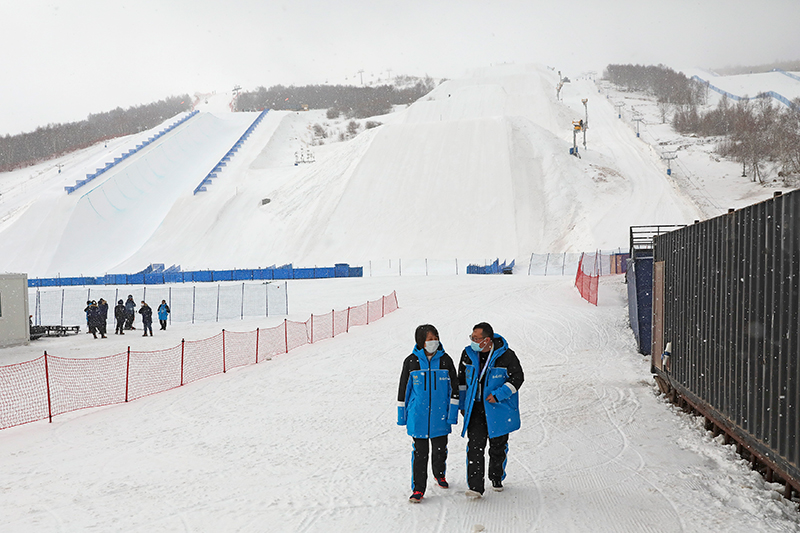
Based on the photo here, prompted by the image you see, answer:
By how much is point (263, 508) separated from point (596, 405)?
5.64 m

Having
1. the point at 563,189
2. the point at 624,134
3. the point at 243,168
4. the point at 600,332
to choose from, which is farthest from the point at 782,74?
the point at 600,332

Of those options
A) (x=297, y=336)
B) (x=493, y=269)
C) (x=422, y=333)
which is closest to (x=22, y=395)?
(x=297, y=336)

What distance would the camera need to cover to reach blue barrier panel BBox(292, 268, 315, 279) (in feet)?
131

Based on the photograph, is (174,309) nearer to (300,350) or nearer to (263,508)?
(300,350)

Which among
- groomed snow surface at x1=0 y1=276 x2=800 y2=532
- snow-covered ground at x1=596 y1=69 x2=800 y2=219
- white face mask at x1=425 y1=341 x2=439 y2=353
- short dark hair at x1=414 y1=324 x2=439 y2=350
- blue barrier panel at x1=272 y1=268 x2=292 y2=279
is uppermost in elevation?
snow-covered ground at x1=596 y1=69 x2=800 y2=219

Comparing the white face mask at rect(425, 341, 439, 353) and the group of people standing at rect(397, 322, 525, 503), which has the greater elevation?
the white face mask at rect(425, 341, 439, 353)

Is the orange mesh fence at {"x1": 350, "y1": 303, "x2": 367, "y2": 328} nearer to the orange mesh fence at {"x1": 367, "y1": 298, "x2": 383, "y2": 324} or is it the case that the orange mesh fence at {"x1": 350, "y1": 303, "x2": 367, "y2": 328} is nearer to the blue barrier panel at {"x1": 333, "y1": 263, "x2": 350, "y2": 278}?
the orange mesh fence at {"x1": 367, "y1": 298, "x2": 383, "y2": 324}

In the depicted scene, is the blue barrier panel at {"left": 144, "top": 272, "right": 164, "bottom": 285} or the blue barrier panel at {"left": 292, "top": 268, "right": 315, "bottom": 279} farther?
the blue barrier panel at {"left": 144, "top": 272, "right": 164, "bottom": 285}

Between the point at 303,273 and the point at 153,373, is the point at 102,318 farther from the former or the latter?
the point at 303,273

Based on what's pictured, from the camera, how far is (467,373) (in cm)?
515

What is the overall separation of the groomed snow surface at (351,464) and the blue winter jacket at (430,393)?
27.8 inches

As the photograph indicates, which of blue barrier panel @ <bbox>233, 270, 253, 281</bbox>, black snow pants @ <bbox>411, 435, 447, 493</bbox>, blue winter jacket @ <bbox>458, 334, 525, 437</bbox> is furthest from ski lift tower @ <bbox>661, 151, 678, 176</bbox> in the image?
black snow pants @ <bbox>411, 435, 447, 493</bbox>

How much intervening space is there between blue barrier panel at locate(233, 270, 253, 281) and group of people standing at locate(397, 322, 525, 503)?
37222 mm

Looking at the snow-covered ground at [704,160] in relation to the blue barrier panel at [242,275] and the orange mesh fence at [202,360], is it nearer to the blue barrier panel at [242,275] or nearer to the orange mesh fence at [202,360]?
the blue barrier panel at [242,275]
